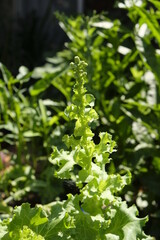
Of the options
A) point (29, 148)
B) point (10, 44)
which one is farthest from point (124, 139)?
point (10, 44)

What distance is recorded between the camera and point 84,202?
1.22m

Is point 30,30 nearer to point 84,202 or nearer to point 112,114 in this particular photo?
point 112,114

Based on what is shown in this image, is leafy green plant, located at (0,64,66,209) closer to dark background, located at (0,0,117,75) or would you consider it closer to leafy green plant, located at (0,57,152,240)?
leafy green plant, located at (0,57,152,240)

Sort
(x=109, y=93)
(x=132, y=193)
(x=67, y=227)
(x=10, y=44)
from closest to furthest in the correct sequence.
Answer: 1. (x=67, y=227)
2. (x=132, y=193)
3. (x=109, y=93)
4. (x=10, y=44)

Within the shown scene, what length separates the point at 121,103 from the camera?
89.7 inches

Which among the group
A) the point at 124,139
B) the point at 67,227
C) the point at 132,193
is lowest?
the point at 132,193

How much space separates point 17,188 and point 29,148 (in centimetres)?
51

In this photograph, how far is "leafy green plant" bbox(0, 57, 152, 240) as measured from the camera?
3.82ft

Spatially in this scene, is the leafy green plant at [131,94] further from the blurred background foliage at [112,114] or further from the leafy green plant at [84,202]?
the leafy green plant at [84,202]

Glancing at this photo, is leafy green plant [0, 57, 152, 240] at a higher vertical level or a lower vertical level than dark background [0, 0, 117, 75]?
lower

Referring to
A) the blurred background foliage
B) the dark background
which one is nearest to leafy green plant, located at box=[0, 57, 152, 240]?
the blurred background foliage

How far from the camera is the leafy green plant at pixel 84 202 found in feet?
3.82

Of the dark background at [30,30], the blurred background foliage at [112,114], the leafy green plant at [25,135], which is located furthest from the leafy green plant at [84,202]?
the dark background at [30,30]

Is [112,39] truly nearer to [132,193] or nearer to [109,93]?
[109,93]
